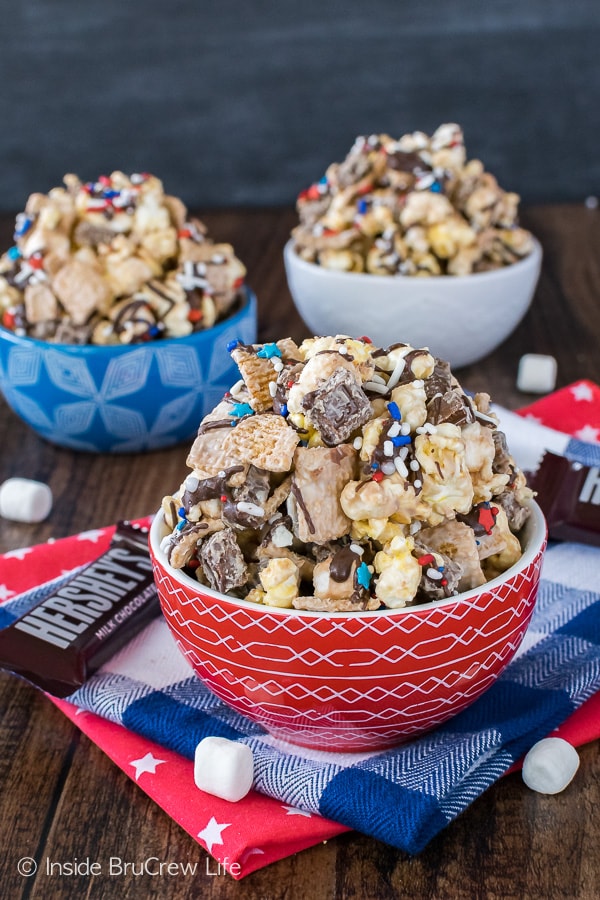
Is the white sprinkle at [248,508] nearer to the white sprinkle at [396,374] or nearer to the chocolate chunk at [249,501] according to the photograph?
the chocolate chunk at [249,501]

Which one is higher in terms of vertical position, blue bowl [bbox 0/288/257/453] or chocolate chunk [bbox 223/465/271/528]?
chocolate chunk [bbox 223/465/271/528]

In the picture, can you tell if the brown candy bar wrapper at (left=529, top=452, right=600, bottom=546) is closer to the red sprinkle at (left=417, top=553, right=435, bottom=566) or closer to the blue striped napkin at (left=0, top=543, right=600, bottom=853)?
the blue striped napkin at (left=0, top=543, right=600, bottom=853)

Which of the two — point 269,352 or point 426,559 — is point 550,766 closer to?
point 426,559

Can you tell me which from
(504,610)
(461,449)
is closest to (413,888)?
(504,610)

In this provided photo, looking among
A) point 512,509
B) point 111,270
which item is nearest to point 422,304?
point 111,270
